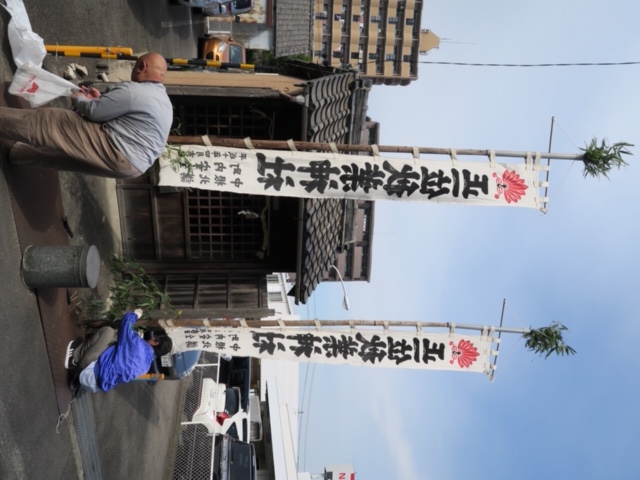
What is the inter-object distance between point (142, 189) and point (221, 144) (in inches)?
144

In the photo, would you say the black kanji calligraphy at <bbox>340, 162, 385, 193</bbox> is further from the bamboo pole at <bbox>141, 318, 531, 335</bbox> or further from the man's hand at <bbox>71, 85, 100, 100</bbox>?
the man's hand at <bbox>71, 85, 100, 100</bbox>

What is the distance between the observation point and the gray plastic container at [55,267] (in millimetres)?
6801

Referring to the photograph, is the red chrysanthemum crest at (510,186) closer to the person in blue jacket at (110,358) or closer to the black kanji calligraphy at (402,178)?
the black kanji calligraphy at (402,178)

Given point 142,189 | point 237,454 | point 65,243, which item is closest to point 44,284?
point 65,243

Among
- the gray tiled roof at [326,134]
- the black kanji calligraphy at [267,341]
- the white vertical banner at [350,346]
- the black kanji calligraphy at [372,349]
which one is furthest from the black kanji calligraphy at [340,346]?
the gray tiled roof at [326,134]

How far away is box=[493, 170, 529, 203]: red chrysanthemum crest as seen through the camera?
822cm

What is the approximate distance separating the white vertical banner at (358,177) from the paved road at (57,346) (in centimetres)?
247

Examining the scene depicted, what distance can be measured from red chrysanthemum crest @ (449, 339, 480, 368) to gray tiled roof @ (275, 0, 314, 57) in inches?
912

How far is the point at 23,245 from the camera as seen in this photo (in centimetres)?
676

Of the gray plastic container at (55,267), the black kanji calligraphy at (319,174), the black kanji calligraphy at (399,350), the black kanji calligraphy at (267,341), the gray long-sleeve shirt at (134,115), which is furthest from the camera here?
Answer: the black kanji calligraphy at (399,350)

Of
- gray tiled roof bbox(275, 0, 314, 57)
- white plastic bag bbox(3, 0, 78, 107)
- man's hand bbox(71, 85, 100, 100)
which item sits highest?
gray tiled roof bbox(275, 0, 314, 57)

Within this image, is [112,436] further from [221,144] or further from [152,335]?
[221,144]

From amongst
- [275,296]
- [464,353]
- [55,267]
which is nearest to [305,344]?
[464,353]

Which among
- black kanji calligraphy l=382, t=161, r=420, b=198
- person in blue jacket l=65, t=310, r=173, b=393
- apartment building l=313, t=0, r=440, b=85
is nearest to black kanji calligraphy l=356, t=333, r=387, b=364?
black kanji calligraphy l=382, t=161, r=420, b=198
